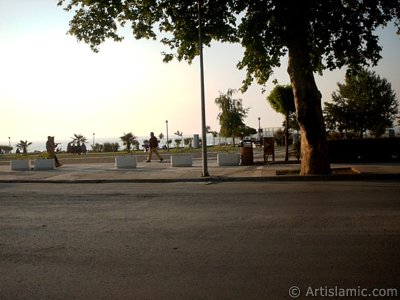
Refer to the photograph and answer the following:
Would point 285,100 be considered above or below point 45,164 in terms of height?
above

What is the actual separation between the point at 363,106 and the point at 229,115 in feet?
70.8

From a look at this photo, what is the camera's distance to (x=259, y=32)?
14.4 meters

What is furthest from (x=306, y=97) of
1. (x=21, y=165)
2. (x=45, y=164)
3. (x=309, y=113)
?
(x=21, y=165)

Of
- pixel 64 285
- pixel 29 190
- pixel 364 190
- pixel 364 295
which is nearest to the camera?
pixel 364 295

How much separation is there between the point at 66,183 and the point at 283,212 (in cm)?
1026

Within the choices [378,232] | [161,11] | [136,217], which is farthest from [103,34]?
[378,232]

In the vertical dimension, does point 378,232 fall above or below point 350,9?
below

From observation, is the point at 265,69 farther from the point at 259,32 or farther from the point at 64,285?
the point at 64,285

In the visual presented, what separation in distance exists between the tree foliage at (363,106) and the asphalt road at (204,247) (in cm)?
2492

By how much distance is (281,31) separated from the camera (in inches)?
561

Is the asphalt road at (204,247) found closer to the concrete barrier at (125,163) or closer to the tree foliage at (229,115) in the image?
the concrete barrier at (125,163)

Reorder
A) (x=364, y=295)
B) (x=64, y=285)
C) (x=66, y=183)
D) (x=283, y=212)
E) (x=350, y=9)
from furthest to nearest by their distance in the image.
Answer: (x=66, y=183), (x=350, y=9), (x=283, y=212), (x=64, y=285), (x=364, y=295)

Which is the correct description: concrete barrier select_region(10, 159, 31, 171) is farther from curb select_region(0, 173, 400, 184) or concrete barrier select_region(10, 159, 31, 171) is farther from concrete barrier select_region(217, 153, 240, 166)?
concrete barrier select_region(217, 153, 240, 166)

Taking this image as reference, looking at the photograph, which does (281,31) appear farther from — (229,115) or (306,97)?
(229,115)
